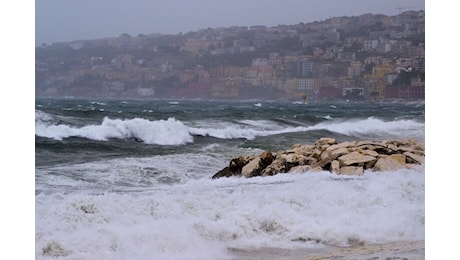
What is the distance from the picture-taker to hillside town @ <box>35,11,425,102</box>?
3986 millimetres

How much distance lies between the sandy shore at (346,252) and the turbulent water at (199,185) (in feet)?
0.16

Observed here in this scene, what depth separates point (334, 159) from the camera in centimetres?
423

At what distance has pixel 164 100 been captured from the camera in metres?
4.05

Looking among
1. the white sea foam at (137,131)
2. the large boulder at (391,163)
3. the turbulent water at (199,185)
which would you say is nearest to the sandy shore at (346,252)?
the turbulent water at (199,185)

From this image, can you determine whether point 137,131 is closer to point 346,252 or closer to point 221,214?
point 221,214

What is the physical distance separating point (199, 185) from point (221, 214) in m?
0.31

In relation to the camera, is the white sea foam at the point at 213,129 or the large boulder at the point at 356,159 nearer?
the white sea foam at the point at 213,129

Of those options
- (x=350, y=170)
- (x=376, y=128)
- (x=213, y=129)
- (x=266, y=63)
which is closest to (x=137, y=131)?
(x=213, y=129)

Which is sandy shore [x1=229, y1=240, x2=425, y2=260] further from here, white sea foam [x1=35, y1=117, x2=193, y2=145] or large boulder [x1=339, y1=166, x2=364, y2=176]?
white sea foam [x1=35, y1=117, x2=193, y2=145]

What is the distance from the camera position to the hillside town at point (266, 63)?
13.1 feet

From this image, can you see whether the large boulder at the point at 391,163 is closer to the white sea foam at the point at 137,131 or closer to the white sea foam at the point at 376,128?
the white sea foam at the point at 376,128

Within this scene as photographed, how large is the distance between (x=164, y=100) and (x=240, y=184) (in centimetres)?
61

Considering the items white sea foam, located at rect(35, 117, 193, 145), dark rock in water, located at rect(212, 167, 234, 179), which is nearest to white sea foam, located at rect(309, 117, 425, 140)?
dark rock in water, located at rect(212, 167, 234, 179)
